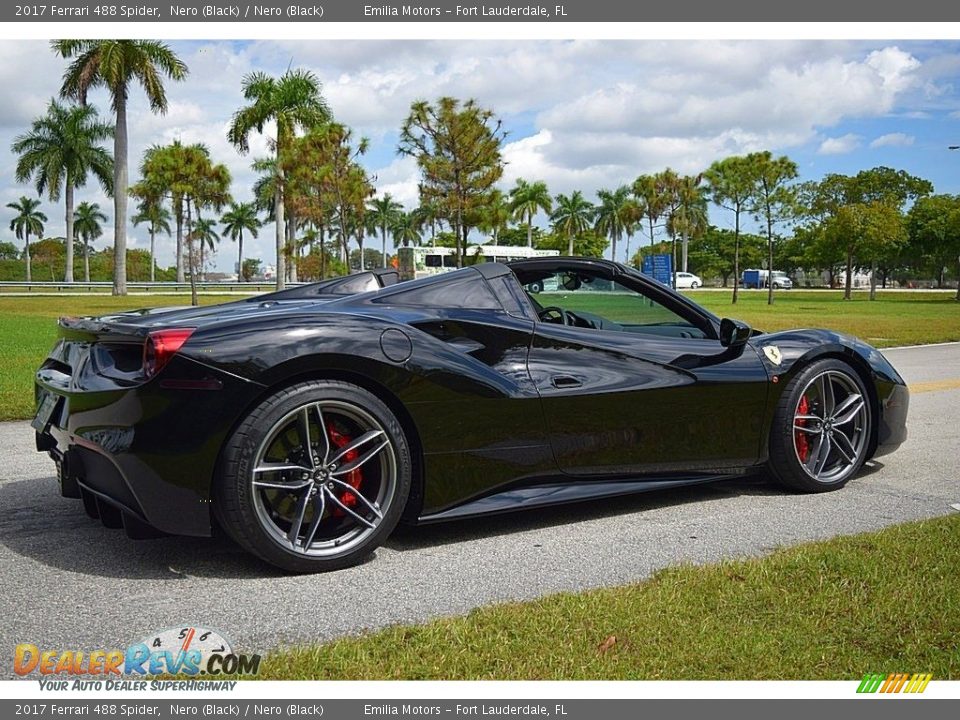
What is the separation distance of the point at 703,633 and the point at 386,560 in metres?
1.43

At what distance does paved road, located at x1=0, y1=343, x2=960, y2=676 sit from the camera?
10.6 feet

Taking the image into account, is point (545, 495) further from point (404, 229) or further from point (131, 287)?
point (404, 229)

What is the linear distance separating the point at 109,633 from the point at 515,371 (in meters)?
1.90

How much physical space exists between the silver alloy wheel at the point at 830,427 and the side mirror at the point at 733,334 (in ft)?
1.67

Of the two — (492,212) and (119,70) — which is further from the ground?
(119,70)

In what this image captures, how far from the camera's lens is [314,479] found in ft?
12.1

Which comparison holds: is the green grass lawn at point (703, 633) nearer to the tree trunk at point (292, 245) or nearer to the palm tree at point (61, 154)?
the tree trunk at point (292, 245)

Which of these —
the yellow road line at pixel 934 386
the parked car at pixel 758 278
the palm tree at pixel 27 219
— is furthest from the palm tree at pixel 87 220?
the yellow road line at pixel 934 386

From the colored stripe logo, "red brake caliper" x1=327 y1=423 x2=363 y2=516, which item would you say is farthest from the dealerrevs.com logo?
the colored stripe logo

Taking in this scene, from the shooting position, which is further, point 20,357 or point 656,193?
point 656,193

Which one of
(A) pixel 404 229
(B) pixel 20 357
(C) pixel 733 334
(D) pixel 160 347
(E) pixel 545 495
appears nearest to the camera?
(D) pixel 160 347

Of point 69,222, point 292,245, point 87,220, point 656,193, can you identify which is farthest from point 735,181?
point 87,220
